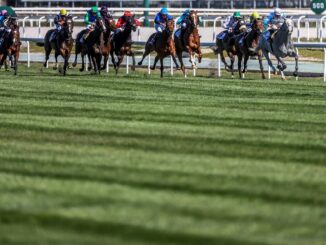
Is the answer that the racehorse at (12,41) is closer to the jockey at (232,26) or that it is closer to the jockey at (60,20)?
the jockey at (60,20)

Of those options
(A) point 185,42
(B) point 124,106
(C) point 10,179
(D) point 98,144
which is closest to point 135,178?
(C) point 10,179

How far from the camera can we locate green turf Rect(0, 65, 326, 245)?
7.03 meters

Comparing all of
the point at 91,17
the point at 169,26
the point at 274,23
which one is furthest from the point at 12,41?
the point at 274,23

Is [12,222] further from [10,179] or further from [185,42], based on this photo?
[185,42]

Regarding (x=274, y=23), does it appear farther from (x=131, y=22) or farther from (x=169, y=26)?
(x=131, y=22)

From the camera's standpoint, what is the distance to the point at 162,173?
29.8 ft

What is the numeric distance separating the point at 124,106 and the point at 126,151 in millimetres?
5751

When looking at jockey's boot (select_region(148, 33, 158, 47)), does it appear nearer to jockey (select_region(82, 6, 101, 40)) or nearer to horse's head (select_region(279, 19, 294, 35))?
jockey (select_region(82, 6, 101, 40))

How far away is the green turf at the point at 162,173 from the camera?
7.03 meters

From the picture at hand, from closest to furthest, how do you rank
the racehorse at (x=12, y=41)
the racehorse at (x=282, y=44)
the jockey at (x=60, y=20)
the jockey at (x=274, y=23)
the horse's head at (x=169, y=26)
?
the racehorse at (x=282, y=44) → the jockey at (x=274, y=23) → the horse's head at (x=169, y=26) → the racehorse at (x=12, y=41) → the jockey at (x=60, y=20)

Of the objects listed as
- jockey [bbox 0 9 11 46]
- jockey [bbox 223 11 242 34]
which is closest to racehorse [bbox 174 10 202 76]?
jockey [bbox 223 11 242 34]

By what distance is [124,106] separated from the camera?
1630 cm

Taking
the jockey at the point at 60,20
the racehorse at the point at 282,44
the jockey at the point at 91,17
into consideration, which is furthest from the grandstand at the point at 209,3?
the racehorse at the point at 282,44

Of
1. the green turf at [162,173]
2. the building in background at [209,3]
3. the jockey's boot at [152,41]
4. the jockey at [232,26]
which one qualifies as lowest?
the green turf at [162,173]
